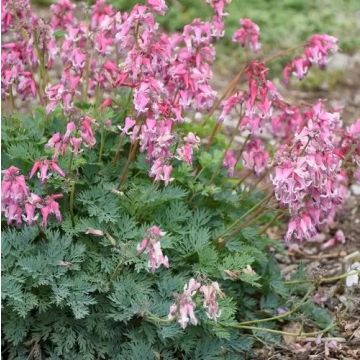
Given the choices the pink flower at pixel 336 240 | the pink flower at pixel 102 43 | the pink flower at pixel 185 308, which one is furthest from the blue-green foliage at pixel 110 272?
the pink flower at pixel 336 240

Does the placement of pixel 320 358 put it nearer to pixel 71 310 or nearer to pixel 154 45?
pixel 71 310

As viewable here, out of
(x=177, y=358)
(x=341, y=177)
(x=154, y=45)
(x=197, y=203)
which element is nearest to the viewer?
(x=154, y=45)

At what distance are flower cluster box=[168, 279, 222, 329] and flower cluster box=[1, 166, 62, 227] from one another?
0.75 meters

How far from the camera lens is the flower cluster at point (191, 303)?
311 cm

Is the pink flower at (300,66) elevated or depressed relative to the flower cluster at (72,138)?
elevated

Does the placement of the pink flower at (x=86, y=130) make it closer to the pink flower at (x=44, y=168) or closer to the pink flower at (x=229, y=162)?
the pink flower at (x=44, y=168)

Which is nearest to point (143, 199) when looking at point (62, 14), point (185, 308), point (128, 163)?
point (128, 163)

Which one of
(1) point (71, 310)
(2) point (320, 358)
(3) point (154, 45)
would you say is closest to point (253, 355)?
(2) point (320, 358)

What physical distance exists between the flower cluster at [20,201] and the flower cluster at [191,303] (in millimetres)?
748

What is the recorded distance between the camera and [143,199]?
3787mm

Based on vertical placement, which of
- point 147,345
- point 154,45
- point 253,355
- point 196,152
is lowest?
point 253,355

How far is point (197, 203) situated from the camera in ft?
13.8

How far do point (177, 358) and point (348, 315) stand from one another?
98cm

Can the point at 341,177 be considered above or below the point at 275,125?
below
